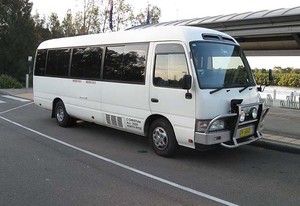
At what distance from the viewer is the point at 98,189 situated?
17.1 ft

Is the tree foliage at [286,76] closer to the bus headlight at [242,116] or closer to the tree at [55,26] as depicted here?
the bus headlight at [242,116]

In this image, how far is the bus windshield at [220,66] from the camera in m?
6.57

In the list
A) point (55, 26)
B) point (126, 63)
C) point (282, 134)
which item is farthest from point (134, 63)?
point (55, 26)

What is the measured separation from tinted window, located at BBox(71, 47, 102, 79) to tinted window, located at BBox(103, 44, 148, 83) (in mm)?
360

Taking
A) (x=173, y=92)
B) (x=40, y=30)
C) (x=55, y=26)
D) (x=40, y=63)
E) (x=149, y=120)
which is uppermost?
(x=55, y=26)

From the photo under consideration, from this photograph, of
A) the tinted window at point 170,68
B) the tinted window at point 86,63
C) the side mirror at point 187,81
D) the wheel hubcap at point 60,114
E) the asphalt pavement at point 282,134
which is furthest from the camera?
the wheel hubcap at point 60,114

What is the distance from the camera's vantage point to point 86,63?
361 inches

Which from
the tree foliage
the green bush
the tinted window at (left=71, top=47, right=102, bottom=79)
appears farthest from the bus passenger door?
the green bush

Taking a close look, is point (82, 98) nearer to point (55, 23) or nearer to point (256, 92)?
point (256, 92)

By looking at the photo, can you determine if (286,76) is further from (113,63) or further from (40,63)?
(113,63)

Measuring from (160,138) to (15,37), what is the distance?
28412 millimetres

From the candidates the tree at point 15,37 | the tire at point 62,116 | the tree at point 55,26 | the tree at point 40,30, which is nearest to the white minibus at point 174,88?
the tire at point 62,116

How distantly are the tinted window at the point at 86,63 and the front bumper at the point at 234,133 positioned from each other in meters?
3.44

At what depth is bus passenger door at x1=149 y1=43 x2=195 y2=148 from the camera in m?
6.51
